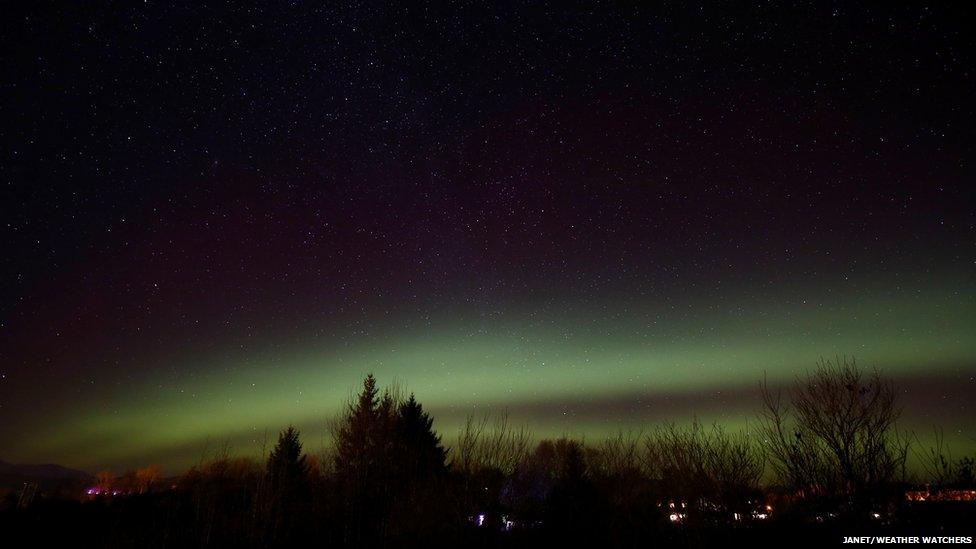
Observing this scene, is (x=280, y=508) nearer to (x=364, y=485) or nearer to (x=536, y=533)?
(x=364, y=485)

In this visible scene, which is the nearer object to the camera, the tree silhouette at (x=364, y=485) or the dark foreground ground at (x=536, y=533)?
the dark foreground ground at (x=536, y=533)

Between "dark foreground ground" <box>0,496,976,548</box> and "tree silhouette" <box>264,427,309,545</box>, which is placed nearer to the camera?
"dark foreground ground" <box>0,496,976,548</box>

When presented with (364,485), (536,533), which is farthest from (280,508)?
(536,533)

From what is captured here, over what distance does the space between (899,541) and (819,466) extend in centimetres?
319

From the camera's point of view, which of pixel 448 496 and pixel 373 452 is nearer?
pixel 448 496

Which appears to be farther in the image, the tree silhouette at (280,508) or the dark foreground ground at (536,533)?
the tree silhouette at (280,508)

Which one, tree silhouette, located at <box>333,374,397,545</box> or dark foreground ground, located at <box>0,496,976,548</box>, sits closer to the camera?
dark foreground ground, located at <box>0,496,976,548</box>

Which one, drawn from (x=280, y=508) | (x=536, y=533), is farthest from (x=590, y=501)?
(x=280, y=508)

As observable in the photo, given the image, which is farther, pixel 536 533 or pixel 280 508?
pixel 536 533

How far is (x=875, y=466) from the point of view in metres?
11.2

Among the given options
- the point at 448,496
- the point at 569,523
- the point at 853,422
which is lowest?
the point at 569,523

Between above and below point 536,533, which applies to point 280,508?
above

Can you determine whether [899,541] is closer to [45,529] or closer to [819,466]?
[819,466]

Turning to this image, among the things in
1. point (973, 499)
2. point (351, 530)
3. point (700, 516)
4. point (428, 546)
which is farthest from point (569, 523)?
point (973, 499)
